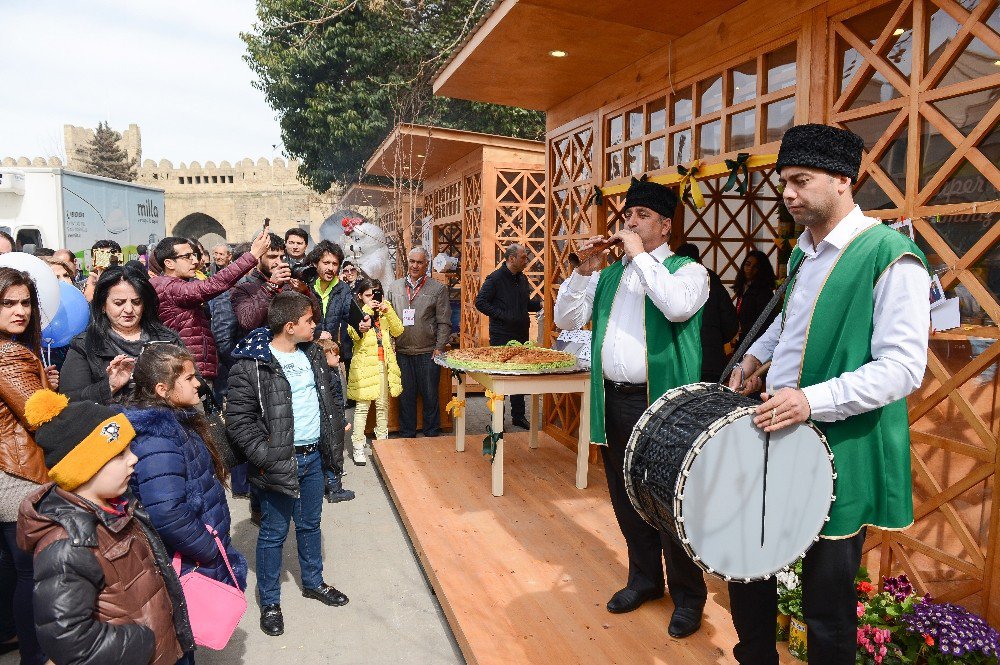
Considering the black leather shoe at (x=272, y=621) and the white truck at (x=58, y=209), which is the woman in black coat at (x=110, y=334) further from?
the white truck at (x=58, y=209)

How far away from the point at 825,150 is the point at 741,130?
2203 mm

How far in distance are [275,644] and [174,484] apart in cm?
129

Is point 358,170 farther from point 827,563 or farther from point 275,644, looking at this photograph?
point 827,563

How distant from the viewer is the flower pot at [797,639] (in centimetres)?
275

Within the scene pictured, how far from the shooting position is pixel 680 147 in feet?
14.7

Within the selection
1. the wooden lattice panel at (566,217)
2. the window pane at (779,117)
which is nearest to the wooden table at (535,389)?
the wooden lattice panel at (566,217)

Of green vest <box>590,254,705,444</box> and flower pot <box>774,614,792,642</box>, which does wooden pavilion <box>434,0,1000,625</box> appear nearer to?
flower pot <box>774,614,792,642</box>

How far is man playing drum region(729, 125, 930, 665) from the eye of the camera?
1.83 m

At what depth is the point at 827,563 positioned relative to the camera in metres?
2.00

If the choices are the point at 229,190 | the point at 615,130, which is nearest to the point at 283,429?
the point at 615,130

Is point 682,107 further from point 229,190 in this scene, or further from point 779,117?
point 229,190

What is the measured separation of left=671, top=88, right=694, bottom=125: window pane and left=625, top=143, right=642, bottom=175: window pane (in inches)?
16.6

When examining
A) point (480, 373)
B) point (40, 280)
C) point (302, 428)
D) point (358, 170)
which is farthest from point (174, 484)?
point (358, 170)

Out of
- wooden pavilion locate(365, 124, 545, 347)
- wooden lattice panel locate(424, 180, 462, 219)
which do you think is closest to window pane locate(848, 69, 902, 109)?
wooden pavilion locate(365, 124, 545, 347)
